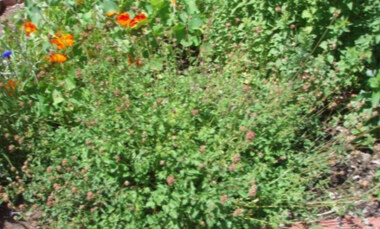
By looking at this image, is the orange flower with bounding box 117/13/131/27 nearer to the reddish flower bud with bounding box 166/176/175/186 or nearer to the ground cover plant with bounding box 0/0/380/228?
the ground cover plant with bounding box 0/0/380/228

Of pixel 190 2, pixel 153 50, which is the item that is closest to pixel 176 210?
pixel 153 50

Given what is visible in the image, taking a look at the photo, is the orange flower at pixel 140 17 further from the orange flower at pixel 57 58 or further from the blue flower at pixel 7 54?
the blue flower at pixel 7 54

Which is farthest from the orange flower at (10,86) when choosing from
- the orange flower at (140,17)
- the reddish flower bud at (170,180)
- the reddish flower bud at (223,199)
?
the reddish flower bud at (223,199)

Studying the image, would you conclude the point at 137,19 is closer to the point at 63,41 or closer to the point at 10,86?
the point at 63,41

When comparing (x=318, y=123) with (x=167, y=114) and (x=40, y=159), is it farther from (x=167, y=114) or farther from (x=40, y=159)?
(x=40, y=159)

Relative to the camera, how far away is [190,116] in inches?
114

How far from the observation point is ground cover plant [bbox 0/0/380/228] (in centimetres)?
274

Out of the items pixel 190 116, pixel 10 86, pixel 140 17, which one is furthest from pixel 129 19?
pixel 190 116

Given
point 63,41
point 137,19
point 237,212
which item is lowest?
point 237,212

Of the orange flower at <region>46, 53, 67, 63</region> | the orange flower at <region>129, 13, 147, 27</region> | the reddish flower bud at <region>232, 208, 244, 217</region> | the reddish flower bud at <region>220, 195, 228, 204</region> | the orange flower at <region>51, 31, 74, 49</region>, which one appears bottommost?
the reddish flower bud at <region>232, 208, 244, 217</region>

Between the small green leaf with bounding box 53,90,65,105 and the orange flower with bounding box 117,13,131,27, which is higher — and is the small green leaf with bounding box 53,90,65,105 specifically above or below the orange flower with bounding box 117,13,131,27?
below

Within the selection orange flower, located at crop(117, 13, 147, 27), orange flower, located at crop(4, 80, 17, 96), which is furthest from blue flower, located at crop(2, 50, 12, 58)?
orange flower, located at crop(117, 13, 147, 27)

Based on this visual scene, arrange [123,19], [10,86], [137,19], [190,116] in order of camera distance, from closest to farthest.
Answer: [190,116], [10,86], [123,19], [137,19]

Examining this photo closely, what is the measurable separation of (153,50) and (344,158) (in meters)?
1.59
